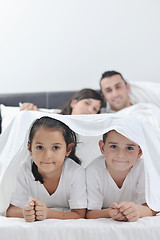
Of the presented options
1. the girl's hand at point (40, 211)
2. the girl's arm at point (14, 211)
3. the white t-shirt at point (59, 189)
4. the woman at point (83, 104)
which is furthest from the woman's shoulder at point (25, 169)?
the woman at point (83, 104)

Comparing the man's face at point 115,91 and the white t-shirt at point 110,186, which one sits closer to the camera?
the white t-shirt at point 110,186

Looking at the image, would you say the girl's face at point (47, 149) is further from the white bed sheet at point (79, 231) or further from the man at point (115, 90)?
the man at point (115, 90)

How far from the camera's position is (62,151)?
129cm

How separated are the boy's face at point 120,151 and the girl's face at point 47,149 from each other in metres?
0.19

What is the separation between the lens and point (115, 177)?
1.34m

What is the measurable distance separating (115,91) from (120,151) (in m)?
1.15

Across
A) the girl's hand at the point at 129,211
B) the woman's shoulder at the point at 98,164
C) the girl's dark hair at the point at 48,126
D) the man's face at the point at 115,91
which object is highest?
the man's face at the point at 115,91

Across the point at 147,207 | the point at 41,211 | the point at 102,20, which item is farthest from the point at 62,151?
the point at 102,20

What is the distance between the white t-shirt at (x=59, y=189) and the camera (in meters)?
1.30

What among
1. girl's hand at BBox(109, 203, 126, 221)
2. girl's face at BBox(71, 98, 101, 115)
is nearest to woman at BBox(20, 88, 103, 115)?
girl's face at BBox(71, 98, 101, 115)

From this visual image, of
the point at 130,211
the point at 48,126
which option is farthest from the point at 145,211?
the point at 48,126

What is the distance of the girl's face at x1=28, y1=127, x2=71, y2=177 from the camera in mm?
1245

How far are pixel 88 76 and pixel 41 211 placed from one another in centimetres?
175

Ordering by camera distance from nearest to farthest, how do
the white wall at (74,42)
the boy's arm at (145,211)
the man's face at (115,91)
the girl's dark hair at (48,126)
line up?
the boy's arm at (145,211), the girl's dark hair at (48,126), the man's face at (115,91), the white wall at (74,42)
